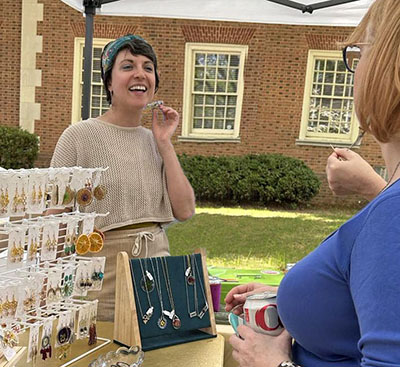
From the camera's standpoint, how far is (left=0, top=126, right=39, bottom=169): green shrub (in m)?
10.1

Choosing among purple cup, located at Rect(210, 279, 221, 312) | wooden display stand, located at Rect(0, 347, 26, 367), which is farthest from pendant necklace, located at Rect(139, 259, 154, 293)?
purple cup, located at Rect(210, 279, 221, 312)

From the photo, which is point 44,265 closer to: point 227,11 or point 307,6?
point 227,11

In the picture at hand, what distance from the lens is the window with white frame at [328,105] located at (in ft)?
35.5

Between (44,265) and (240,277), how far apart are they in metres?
1.54

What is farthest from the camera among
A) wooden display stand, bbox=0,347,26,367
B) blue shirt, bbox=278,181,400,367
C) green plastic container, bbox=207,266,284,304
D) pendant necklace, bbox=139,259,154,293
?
green plastic container, bbox=207,266,284,304

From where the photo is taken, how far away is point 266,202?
10.1 m

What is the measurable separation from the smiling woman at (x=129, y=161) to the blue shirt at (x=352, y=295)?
1.08m

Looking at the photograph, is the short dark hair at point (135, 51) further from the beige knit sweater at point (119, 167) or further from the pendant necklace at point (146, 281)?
the pendant necklace at point (146, 281)

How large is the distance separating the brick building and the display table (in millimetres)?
9125

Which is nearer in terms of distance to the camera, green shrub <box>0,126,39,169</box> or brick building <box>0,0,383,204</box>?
green shrub <box>0,126,39,169</box>

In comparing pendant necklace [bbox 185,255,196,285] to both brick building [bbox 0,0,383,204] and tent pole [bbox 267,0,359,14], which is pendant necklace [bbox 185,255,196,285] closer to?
tent pole [bbox 267,0,359,14]

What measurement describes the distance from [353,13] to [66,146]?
8.73 feet

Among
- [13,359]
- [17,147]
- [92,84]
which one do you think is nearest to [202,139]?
[92,84]

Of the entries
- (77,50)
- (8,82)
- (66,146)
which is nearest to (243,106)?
(77,50)
